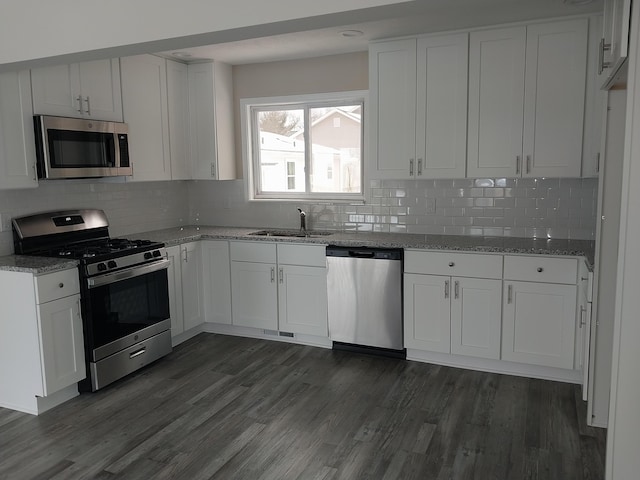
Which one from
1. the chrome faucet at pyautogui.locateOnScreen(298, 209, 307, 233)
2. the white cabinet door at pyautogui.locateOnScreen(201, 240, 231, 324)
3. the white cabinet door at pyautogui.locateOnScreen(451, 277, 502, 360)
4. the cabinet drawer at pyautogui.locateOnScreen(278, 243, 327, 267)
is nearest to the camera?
the white cabinet door at pyautogui.locateOnScreen(451, 277, 502, 360)

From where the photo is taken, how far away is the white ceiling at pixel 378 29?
11.2 feet

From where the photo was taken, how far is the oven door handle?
11.7ft

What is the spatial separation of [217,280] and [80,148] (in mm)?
1587

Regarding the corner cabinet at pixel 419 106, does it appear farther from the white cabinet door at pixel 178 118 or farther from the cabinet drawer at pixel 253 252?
the white cabinet door at pixel 178 118

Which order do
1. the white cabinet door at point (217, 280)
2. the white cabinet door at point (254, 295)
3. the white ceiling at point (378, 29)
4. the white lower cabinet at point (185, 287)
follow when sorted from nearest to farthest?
the white ceiling at point (378, 29) → the white lower cabinet at point (185, 287) → the white cabinet door at point (254, 295) → the white cabinet door at point (217, 280)

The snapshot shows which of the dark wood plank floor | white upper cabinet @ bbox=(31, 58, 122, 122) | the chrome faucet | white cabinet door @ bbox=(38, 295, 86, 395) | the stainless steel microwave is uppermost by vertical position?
white upper cabinet @ bbox=(31, 58, 122, 122)

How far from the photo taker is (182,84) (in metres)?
4.99

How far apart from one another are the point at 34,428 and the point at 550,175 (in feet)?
12.2

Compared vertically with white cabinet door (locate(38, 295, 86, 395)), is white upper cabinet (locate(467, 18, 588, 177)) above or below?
above

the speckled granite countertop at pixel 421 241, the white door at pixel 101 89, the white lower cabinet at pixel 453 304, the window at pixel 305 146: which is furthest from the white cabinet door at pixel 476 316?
the white door at pixel 101 89

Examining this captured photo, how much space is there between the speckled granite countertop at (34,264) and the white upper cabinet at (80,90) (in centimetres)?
99

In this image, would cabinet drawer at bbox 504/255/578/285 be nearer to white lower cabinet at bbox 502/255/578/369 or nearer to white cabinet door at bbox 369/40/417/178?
white lower cabinet at bbox 502/255/578/369

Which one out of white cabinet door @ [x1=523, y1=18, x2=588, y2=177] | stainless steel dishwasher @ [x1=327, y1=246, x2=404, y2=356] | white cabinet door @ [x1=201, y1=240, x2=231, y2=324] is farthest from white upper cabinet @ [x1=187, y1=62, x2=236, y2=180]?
white cabinet door @ [x1=523, y1=18, x2=588, y2=177]

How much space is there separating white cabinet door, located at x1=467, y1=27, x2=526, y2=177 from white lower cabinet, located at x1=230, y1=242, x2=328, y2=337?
1439 millimetres
